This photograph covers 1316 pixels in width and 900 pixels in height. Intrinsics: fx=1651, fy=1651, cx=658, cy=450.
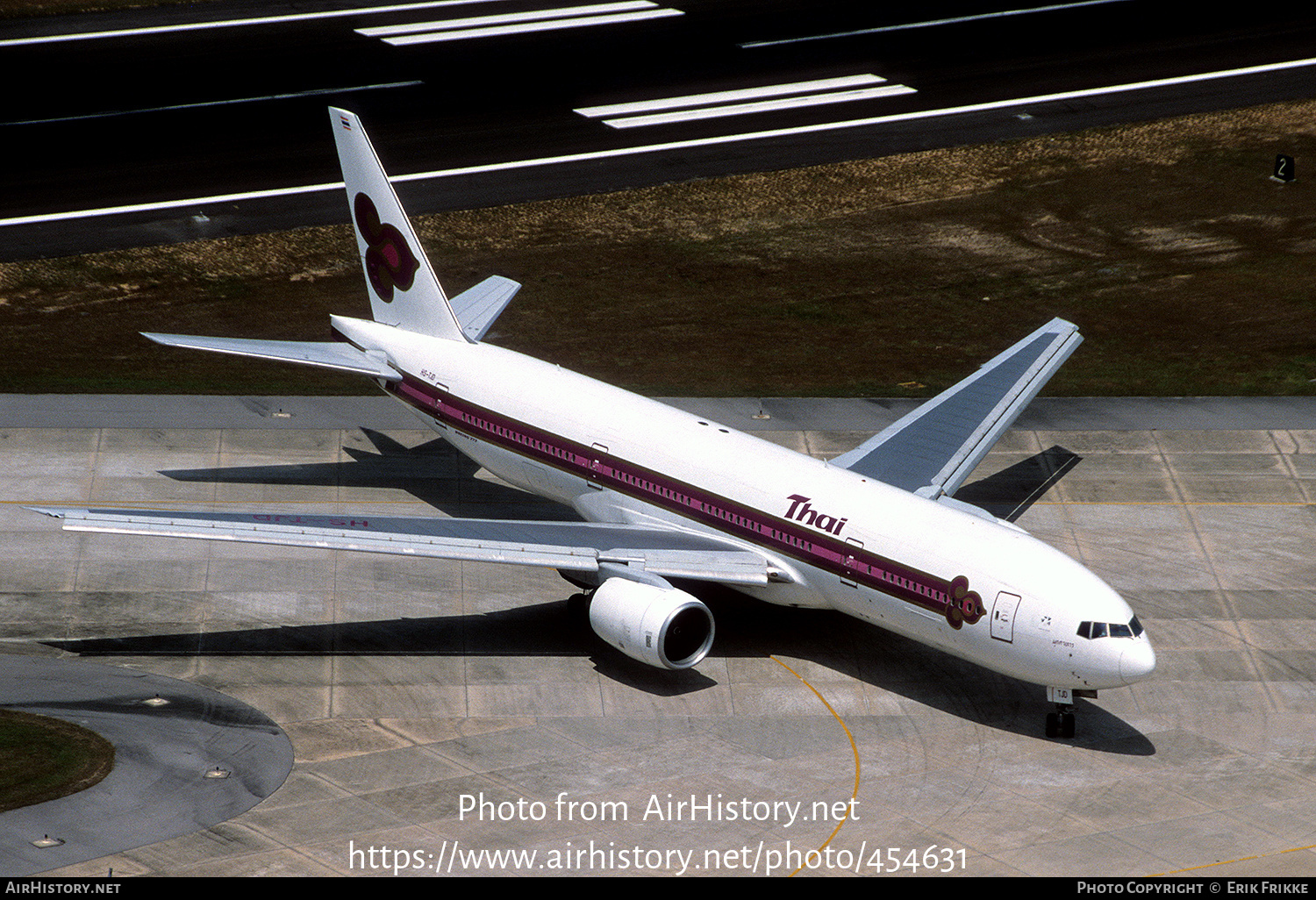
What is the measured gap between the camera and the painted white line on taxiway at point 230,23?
276 feet

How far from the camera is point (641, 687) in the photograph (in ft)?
132

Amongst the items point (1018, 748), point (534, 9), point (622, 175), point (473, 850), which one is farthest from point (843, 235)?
point (473, 850)

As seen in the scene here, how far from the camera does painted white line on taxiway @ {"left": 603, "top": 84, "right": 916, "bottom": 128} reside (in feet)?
255

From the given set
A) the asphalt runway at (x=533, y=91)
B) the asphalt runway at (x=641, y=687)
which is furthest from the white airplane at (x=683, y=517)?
the asphalt runway at (x=533, y=91)

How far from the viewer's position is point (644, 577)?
40.1 meters

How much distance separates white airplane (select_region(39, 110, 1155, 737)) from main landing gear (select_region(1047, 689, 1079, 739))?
0.15 feet

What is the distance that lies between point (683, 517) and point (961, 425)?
10.3 metres

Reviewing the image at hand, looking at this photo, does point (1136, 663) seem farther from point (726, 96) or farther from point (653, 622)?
point (726, 96)

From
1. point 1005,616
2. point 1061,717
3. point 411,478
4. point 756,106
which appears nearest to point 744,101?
point 756,106

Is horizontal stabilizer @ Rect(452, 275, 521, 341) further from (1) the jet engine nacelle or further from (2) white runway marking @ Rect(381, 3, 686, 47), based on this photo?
(2) white runway marking @ Rect(381, 3, 686, 47)

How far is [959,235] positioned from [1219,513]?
23.3m

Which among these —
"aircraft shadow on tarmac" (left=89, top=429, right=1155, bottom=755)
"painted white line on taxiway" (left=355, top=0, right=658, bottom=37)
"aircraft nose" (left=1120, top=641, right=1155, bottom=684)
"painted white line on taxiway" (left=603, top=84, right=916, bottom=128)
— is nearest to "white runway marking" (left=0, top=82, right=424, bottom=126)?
"painted white line on taxiway" (left=355, top=0, right=658, bottom=37)

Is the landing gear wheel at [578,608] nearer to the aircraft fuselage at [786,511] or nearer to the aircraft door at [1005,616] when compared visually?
the aircraft fuselage at [786,511]

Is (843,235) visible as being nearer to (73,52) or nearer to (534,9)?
(534,9)
